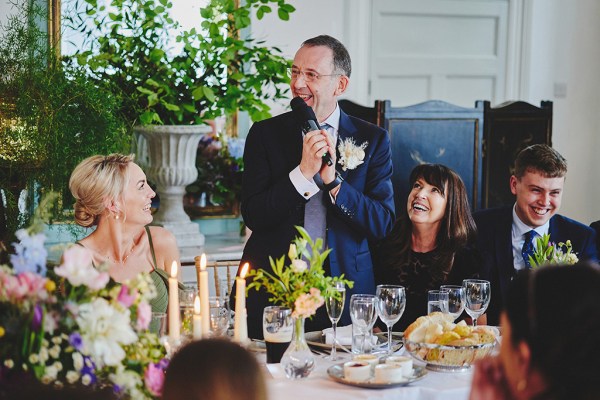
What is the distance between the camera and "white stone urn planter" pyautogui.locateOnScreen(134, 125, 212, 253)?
401 cm

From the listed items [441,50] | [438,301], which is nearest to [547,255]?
[438,301]

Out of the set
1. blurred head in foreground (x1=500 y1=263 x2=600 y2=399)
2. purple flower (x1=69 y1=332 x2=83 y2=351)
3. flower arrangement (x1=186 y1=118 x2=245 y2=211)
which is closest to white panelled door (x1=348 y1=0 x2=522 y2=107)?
flower arrangement (x1=186 y1=118 x2=245 y2=211)

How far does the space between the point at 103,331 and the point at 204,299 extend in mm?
606

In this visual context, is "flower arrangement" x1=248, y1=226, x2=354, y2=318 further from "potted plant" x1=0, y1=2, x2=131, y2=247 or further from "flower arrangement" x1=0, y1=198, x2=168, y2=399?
"potted plant" x1=0, y1=2, x2=131, y2=247

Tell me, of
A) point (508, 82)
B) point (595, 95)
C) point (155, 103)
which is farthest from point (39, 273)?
point (595, 95)

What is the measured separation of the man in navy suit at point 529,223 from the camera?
3180 mm

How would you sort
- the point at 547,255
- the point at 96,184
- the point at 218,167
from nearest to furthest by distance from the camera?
the point at 547,255
the point at 96,184
the point at 218,167

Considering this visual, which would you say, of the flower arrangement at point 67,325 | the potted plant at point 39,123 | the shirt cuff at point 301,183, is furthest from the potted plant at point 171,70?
the flower arrangement at point 67,325

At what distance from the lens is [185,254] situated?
4.13m

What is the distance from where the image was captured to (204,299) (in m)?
2.14

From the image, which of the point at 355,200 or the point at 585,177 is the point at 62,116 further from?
the point at 585,177

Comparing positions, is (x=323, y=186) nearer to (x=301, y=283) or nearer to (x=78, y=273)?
(x=301, y=283)

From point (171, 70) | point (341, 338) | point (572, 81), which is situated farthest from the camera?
point (572, 81)

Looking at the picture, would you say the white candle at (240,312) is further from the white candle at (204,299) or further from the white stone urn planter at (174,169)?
the white stone urn planter at (174,169)
